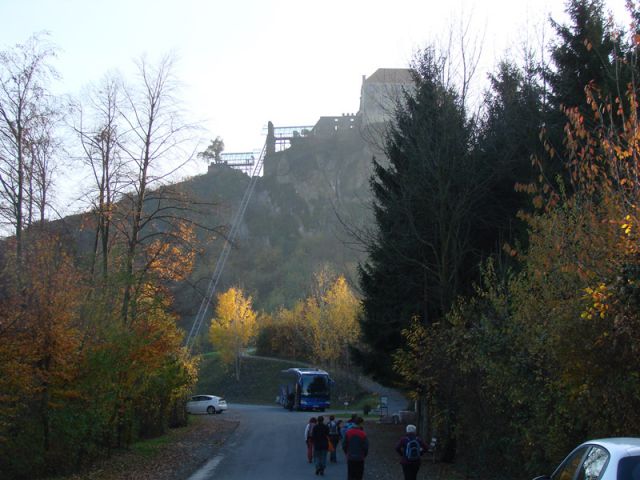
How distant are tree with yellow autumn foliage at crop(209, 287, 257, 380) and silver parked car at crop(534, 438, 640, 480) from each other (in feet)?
236

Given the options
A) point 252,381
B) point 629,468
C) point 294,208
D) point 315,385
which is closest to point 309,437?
point 629,468

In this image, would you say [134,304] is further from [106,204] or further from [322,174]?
[322,174]

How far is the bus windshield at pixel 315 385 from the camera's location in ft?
181

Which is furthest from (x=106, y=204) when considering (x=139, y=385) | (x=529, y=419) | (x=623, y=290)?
(x=623, y=290)

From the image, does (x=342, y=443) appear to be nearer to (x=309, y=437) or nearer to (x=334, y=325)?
(x=309, y=437)

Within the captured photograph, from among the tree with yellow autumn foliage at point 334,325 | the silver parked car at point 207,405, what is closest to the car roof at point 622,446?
the silver parked car at point 207,405

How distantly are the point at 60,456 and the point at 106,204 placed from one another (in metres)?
9.42

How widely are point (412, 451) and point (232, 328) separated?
6615cm

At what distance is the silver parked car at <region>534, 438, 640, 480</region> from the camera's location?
5949 mm

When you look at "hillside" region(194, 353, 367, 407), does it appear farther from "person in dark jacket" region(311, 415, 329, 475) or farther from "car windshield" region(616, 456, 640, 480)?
"car windshield" region(616, 456, 640, 480)

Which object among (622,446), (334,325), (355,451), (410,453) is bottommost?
(355,451)

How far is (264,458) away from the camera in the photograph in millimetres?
23484

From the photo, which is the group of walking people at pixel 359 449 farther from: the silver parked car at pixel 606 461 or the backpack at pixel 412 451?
the silver parked car at pixel 606 461

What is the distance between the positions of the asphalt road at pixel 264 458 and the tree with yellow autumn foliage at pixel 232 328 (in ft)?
139
